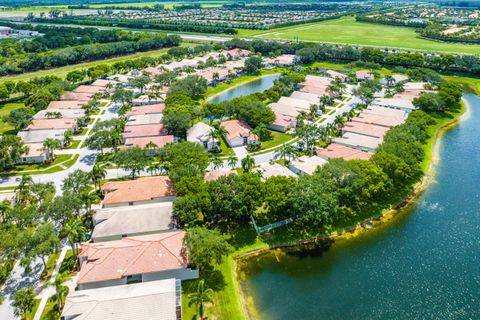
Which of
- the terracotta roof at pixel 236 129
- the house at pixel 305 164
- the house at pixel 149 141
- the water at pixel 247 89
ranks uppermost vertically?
the house at pixel 149 141

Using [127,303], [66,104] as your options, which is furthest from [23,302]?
[66,104]

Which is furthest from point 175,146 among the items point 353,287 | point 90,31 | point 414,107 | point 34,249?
point 90,31

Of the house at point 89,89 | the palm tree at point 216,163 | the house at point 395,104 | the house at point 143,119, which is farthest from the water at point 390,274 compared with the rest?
the house at point 89,89

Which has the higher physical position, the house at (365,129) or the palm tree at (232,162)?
the palm tree at (232,162)

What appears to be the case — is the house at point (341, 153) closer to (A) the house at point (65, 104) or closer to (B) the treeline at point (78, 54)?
(A) the house at point (65, 104)

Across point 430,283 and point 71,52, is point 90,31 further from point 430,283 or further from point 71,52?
point 430,283

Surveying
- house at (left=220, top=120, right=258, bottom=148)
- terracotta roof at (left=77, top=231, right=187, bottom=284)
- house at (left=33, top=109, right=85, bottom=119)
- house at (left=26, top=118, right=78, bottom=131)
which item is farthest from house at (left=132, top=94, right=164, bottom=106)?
terracotta roof at (left=77, top=231, right=187, bottom=284)

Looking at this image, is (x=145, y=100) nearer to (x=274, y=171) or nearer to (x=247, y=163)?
(x=247, y=163)
